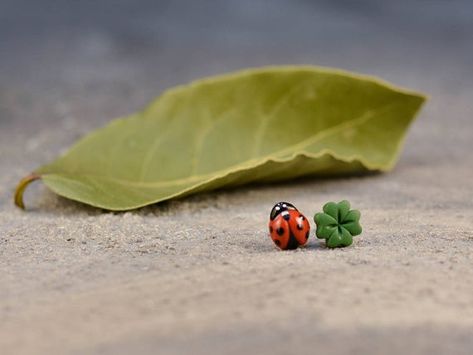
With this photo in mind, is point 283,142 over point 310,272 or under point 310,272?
over

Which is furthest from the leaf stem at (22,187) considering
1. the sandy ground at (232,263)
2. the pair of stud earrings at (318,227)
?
the pair of stud earrings at (318,227)

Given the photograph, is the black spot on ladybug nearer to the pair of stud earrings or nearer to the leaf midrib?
the pair of stud earrings

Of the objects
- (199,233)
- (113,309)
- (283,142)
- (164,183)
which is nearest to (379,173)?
(283,142)

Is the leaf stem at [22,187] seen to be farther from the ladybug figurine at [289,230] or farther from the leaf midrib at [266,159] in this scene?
the ladybug figurine at [289,230]

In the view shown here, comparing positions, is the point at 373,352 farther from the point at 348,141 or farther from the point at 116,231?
the point at 348,141

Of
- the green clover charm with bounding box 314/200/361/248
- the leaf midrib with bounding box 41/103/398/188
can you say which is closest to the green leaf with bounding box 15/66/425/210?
the leaf midrib with bounding box 41/103/398/188

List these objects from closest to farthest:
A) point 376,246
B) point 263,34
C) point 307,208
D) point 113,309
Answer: point 113,309
point 376,246
point 307,208
point 263,34
